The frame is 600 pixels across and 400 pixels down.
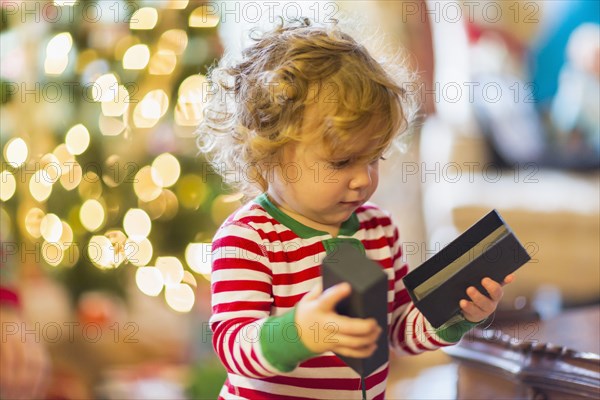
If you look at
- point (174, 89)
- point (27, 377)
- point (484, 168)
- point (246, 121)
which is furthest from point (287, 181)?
point (484, 168)

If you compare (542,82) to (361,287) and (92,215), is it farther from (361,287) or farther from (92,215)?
(361,287)

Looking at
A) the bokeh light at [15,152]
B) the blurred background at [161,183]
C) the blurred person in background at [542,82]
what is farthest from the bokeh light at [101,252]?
the blurred person in background at [542,82]

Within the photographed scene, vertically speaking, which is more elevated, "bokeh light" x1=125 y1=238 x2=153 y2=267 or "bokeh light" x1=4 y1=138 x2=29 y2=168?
"bokeh light" x1=4 y1=138 x2=29 y2=168

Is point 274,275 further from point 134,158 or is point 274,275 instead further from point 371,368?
point 134,158

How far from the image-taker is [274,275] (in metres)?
0.99

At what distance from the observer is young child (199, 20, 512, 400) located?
95cm

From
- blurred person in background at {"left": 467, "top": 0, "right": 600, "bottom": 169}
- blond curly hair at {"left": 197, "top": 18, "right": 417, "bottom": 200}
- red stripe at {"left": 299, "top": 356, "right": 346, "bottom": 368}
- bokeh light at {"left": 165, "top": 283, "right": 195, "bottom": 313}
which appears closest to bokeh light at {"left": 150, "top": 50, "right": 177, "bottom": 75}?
bokeh light at {"left": 165, "top": 283, "right": 195, "bottom": 313}

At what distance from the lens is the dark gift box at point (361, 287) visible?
2.48 feet

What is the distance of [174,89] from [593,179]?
1411 millimetres

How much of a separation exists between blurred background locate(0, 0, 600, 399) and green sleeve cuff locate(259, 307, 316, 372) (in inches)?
17.8

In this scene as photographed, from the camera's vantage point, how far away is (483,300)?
3.07 ft

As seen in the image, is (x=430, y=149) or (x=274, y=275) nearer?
(x=274, y=275)

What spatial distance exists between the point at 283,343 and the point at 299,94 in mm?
287

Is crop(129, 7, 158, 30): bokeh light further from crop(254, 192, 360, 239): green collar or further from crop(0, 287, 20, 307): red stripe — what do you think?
crop(254, 192, 360, 239): green collar
